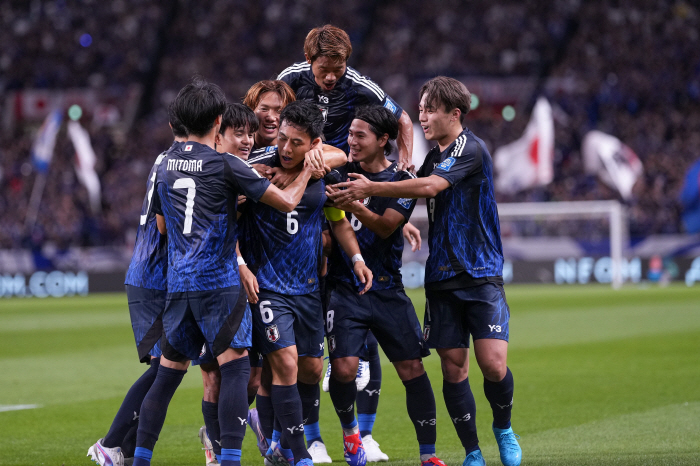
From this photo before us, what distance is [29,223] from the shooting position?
26719mm

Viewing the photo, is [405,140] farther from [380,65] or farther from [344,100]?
[380,65]

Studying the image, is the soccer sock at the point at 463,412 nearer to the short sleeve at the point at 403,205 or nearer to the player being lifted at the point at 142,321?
the short sleeve at the point at 403,205

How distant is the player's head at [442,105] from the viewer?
5.26 m

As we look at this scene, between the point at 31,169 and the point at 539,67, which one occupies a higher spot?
the point at 539,67

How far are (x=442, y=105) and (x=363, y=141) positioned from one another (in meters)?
0.53

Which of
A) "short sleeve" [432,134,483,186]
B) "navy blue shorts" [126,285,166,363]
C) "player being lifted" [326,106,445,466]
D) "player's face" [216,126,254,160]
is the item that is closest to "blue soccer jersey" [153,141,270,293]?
"player's face" [216,126,254,160]

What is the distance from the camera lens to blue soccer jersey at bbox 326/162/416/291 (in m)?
5.40

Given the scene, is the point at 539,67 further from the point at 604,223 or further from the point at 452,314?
the point at 452,314

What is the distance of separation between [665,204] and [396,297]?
66.0ft

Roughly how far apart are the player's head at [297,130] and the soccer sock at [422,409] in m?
1.50

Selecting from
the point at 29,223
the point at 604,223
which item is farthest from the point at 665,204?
the point at 29,223

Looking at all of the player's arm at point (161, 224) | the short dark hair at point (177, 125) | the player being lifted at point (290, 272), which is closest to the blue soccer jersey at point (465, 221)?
the player being lifted at point (290, 272)

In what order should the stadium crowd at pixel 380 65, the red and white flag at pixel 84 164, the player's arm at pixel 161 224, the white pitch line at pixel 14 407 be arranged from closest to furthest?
the player's arm at pixel 161 224 → the white pitch line at pixel 14 407 → the red and white flag at pixel 84 164 → the stadium crowd at pixel 380 65

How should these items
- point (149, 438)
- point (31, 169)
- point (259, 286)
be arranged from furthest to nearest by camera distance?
point (31, 169) → point (259, 286) → point (149, 438)
